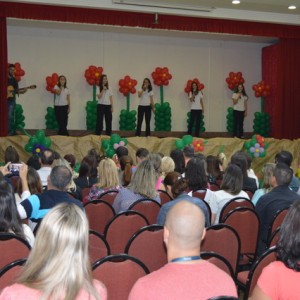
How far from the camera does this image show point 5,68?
1056cm

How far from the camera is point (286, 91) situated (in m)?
13.4

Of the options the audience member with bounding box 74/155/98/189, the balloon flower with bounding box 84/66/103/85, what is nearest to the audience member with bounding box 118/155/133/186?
the audience member with bounding box 74/155/98/189

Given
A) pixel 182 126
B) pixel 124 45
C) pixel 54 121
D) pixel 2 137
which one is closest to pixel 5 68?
pixel 2 137

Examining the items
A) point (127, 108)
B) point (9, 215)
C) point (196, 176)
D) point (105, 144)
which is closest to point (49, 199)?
point (9, 215)

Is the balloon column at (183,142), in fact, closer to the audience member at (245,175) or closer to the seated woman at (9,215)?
the audience member at (245,175)

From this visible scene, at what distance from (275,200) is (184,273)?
2463mm

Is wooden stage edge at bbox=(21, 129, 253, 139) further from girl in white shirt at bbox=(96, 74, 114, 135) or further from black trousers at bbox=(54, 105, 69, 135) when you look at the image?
girl in white shirt at bbox=(96, 74, 114, 135)

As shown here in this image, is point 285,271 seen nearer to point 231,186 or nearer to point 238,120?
point 231,186

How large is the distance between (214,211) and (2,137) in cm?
656

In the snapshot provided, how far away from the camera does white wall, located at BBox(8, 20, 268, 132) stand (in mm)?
12680

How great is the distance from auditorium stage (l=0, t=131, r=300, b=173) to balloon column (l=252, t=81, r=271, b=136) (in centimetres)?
207

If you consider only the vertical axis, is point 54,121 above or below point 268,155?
above

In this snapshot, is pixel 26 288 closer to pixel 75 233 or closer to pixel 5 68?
pixel 75 233


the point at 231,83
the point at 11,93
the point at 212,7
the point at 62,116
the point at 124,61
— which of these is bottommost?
the point at 62,116
